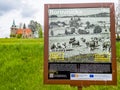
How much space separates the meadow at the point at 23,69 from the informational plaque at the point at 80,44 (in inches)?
94.4

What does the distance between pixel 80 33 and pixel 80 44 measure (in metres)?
0.19

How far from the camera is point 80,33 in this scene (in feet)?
17.7

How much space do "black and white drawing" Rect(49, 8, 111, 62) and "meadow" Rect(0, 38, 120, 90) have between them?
2.44m

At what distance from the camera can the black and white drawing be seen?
211 inches

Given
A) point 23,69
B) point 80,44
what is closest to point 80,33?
point 80,44

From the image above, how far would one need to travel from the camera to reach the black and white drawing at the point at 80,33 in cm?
536

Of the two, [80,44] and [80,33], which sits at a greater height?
[80,33]

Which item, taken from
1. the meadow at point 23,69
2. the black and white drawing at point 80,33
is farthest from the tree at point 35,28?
the black and white drawing at point 80,33

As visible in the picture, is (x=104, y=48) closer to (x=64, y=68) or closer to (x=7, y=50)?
(x=64, y=68)

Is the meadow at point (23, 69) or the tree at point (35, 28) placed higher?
the tree at point (35, 28)

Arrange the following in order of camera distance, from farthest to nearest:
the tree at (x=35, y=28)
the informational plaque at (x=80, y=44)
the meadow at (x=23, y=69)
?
the tree at (x=35, y=28) < the meadow at (x=23, y=69) < the informational plaque at (x=80, y=44)

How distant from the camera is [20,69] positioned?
9.18 meters

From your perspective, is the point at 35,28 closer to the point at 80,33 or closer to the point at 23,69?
the point at 23,69

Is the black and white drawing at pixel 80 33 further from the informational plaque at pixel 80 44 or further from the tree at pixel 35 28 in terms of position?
the tree at pixel 35 28
